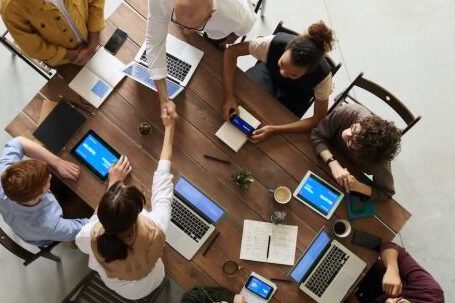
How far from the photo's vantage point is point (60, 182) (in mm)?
2549

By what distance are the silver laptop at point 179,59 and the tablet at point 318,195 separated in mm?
867

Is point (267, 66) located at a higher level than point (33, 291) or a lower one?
higher

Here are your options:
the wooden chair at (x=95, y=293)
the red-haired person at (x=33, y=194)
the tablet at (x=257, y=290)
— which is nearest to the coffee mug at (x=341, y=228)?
the tablet at (x=257, y=290)

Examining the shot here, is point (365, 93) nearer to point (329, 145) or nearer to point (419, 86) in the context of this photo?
point (419, 86)

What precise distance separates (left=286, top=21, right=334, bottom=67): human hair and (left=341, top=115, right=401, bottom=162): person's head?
15.9 inches

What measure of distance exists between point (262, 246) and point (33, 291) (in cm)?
166

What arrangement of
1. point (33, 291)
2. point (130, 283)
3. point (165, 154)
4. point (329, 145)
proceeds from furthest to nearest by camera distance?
point (33, 291)
point (329, 145)
point (165, 154)
point (130, 283)

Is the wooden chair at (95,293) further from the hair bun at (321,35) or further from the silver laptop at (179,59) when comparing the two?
the hair bun at (321,35)

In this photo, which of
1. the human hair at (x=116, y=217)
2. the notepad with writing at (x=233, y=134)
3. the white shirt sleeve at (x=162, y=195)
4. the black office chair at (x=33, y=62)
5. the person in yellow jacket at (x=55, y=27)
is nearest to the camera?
the human hair at (x=116, y=217)

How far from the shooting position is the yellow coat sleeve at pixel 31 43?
7.38ft

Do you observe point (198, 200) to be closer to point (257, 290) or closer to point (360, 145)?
point (257, 290)

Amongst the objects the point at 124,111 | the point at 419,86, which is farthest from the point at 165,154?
the point at 419,86

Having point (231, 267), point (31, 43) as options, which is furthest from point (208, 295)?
point (31, 43)

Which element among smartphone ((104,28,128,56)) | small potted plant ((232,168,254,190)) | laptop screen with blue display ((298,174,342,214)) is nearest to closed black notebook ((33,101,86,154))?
smartphone ((104,28,128,56))
